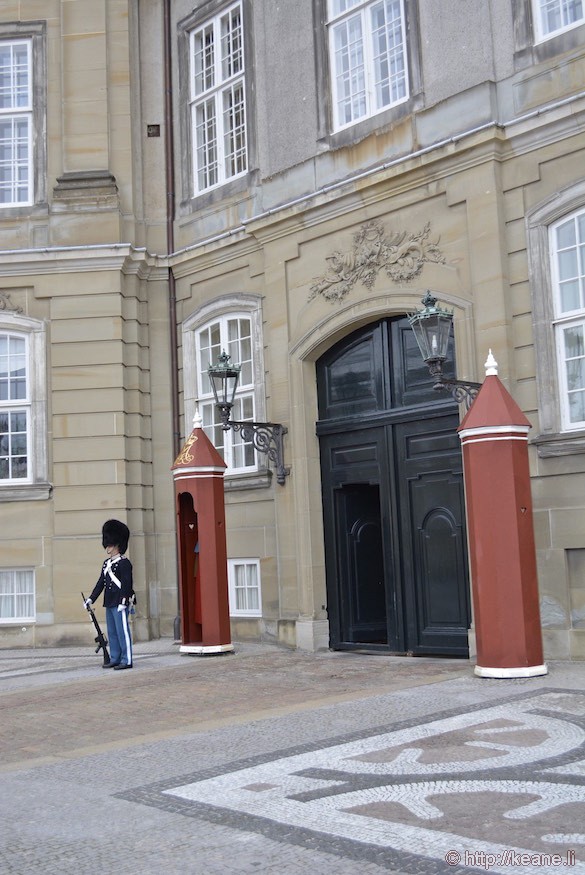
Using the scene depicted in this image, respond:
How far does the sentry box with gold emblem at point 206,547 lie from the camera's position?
12.4 m

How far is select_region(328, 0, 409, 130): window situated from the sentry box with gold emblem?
4.46 meters

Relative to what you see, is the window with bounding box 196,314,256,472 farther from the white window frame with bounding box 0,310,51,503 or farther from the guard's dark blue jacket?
the guard's dark blue jacket

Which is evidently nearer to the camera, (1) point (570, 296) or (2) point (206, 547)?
(1) point (570, 296)

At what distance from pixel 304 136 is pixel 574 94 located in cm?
395

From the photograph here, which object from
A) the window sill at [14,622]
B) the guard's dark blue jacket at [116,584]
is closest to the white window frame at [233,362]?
the guard's dark blue jacket at [116,584]

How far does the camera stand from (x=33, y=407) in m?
15.2

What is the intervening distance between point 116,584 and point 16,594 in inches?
154

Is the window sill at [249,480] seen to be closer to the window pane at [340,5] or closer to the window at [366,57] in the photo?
the window at [366,57]

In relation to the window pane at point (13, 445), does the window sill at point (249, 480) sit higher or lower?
lower

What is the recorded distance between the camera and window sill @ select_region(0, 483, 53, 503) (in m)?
15.0

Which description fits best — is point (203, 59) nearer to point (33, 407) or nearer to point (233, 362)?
point (233, 362)

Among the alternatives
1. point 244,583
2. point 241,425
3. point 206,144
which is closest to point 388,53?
point 206,144

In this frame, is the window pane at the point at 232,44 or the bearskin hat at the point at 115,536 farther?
the window pane at the point at 232,44

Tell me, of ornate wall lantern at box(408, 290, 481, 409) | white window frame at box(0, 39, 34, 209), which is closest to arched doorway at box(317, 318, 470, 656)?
ornate wall lantern at box(408, 290, 481, 409)
